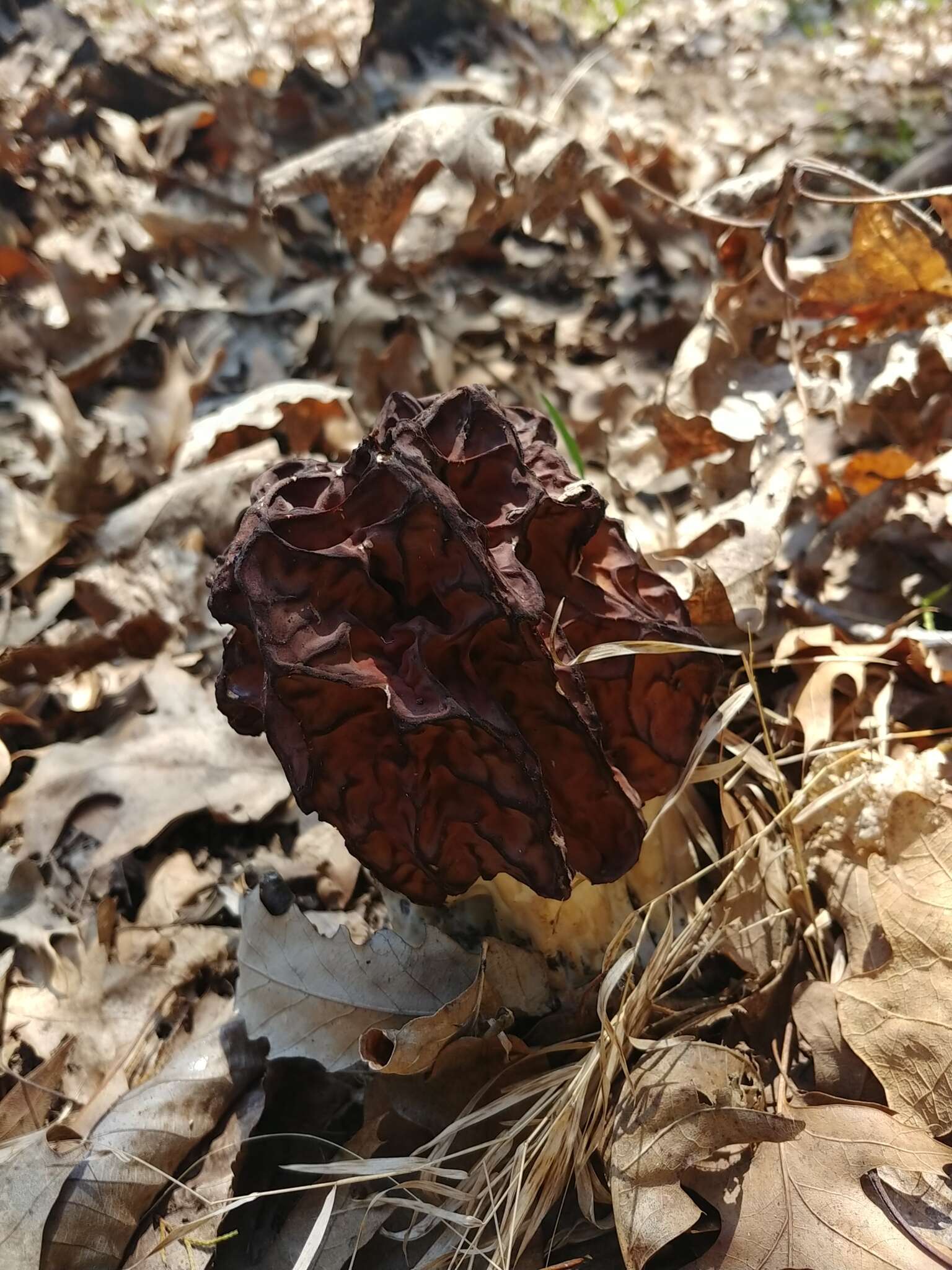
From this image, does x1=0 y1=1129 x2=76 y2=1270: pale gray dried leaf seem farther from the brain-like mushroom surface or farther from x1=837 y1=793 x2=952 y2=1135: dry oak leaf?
x1=837 y1=793 x2=952 y2=1135: dry oak leaf

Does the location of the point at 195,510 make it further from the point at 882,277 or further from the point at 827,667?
the point at 882,277

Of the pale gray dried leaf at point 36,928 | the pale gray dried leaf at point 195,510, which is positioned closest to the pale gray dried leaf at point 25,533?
the pale gray dried leaf at point 195,510

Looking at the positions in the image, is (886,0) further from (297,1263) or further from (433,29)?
(297,1263)

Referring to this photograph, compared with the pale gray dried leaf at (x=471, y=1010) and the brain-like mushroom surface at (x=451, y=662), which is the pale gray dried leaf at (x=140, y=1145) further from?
the brain-like mushroom surface at (x=451, y=662)

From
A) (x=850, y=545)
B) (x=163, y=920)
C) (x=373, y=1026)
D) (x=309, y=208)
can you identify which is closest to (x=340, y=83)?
(x=309, y=208)

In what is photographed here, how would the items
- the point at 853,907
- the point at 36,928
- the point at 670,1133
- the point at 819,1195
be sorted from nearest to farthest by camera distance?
the point at 819,1195 → the point at 670,1133 → the point at 853,907 → the point at 36,928

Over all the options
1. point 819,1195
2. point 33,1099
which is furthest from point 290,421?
point 819,1195
